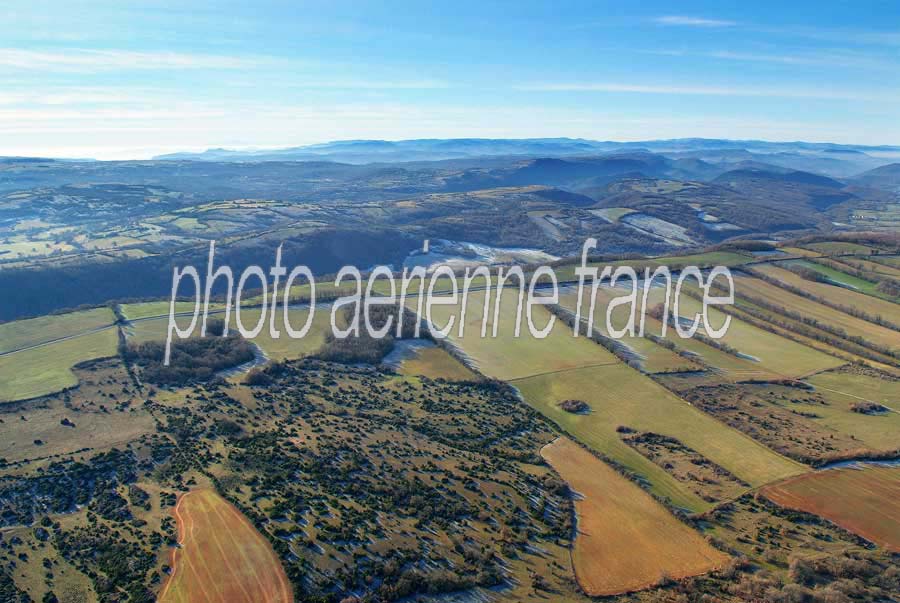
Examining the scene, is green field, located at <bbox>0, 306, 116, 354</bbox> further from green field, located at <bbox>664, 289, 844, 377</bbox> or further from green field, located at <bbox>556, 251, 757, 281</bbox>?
green field, located at <bbox>664, 289, 844, 377</bbox>

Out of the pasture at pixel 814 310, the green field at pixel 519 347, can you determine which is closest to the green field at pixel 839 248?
the pasture at pixel 814 310

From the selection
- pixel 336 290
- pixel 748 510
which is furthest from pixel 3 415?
pixel 748 510

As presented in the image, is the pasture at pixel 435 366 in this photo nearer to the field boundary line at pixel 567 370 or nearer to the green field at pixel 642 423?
the field boundary line at pixel 567 370

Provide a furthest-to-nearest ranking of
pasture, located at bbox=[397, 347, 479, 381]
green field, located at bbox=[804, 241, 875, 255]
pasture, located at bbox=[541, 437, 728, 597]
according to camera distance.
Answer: green field, located at bbox=[804, 241, 875, 255] → pasture, located at bbox=[397, 347, 479, 381] → pasture, located at bbox=[541, 437, 728, 597]

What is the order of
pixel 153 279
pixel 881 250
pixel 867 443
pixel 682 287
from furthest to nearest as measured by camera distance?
1. pixel 153 279
2. pixel 881 250
3. pixel 682 287
4. pixel 867 443

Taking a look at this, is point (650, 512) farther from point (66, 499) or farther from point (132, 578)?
point (66, 499)

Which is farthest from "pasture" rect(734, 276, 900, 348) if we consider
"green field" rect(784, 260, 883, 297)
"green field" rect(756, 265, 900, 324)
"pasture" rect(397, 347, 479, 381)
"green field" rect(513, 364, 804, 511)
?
"pasture" rect(397, 347, 479, 381)

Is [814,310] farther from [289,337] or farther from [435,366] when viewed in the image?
[289,337]
